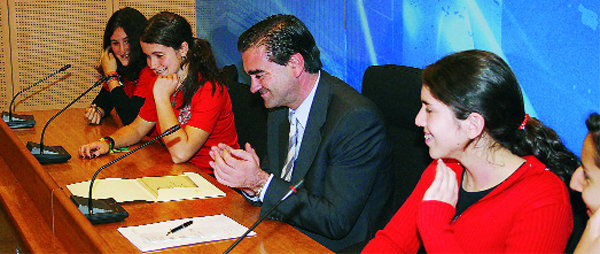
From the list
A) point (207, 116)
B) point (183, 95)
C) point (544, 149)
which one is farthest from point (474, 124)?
point (183, 95)

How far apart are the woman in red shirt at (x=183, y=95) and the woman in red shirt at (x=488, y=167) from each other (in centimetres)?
123

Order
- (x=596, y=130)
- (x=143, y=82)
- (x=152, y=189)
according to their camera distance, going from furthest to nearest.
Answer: (x=143, y=82)
(x=152, y=189)
(x=596, y=130)

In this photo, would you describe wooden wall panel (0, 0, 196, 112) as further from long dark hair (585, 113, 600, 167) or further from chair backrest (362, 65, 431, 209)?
long dark hair (585, 113, 600, 167)

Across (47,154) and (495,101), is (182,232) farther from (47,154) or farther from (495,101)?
(47,154)

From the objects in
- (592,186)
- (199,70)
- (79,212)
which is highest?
(592,186)

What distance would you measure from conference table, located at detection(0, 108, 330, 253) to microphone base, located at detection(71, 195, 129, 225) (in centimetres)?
2

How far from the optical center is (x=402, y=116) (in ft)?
6.29

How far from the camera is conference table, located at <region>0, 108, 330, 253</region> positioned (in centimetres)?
154

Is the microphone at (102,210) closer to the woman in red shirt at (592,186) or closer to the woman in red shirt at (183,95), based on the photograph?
the woman in red shirt at (183,95)

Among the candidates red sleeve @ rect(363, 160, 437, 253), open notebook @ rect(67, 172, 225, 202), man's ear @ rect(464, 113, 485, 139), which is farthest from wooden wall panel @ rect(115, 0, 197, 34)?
man's ear @ rect(464, 113, 485, 139)

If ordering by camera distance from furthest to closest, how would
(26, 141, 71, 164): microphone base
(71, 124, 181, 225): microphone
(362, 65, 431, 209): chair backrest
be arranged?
(26, 141, 71, 164): microphone base → (362, 65, 431, 209): chair backrest → (71, 124, 181, 225): microphone

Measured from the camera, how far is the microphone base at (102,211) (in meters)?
1.68

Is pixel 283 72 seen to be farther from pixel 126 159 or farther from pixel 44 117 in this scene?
pixel 44 117

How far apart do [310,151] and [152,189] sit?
565mm
